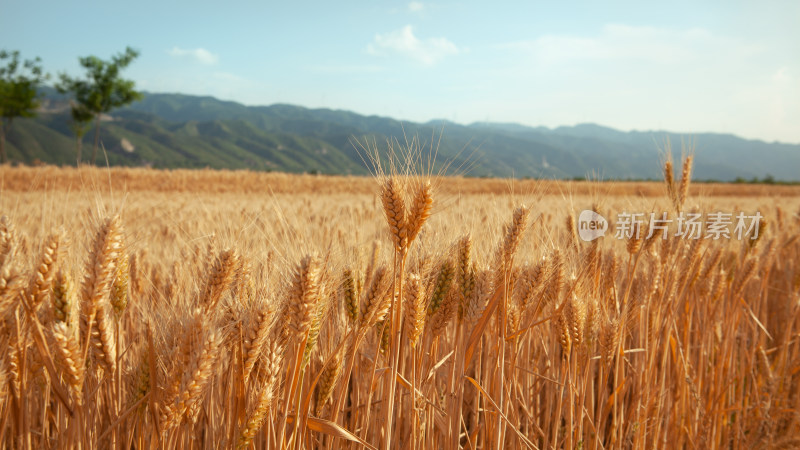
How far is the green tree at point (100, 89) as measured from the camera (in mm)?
34875

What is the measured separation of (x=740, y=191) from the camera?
94.3ft

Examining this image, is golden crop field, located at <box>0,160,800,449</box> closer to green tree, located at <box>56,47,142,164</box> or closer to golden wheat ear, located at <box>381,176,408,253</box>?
golden wheat ear, located at <box>381,176,408,253</box>

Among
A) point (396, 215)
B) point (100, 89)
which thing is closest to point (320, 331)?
point (396, 215)

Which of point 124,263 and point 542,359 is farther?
point 542,359

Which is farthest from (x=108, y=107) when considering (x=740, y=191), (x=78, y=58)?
(x=740, y=191)

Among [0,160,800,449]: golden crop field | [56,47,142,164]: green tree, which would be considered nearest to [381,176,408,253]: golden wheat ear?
[0,160,800,449]: golden crop field

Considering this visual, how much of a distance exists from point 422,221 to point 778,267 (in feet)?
19.1

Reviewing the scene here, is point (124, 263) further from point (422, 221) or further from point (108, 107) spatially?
point (108, 107)

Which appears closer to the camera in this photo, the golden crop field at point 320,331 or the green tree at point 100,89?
the golden crop field at point 320,331

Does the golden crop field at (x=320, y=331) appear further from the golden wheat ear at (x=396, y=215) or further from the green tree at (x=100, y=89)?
the green tree at (x=100, y=89)

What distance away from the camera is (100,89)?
3534 centimetres

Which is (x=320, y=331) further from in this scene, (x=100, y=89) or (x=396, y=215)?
(x=100, y=89)

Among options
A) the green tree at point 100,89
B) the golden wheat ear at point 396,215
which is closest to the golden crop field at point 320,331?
the golden wheat ear at point 396,215

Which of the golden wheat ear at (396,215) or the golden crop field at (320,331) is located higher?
the golden wheat ear at (396,215)
